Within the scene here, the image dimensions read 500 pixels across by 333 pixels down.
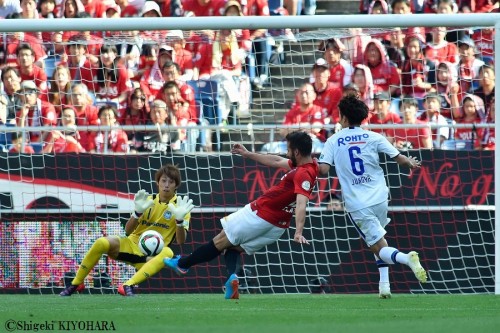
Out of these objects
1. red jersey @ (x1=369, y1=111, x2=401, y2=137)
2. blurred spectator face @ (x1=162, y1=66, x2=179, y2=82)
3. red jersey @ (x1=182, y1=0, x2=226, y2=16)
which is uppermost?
red jersey @ (x1=182, y1=0, x2=226, y2=16)

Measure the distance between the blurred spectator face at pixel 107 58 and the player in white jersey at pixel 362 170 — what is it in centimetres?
427

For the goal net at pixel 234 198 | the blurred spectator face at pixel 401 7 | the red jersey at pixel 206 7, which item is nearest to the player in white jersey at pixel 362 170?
the goal net at pixel 234 198

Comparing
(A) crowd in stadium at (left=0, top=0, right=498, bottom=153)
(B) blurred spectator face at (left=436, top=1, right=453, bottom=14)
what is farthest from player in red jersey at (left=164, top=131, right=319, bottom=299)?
(B) blurred spectator face at (left=436, top=1, right=453, bottom=14)

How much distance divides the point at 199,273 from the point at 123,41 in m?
2.69

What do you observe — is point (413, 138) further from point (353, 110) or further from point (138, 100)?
point (353, 110)

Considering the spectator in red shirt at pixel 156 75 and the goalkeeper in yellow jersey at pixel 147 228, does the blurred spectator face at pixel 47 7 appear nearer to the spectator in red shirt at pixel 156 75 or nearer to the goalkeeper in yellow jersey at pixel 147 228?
the spectator in red shirt at pixel 156 75

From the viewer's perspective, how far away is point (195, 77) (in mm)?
13242

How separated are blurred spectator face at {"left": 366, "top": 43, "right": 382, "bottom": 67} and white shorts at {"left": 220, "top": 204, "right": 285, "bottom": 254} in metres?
4.21

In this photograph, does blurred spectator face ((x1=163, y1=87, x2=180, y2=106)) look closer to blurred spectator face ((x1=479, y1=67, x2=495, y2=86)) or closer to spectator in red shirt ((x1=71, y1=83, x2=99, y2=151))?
spectator in red shirt ((x1=71, y1=83, x2=99, y2=151))

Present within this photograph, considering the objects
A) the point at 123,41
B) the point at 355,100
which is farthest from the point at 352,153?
the point at 123,41

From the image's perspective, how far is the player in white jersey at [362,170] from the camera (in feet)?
32.7

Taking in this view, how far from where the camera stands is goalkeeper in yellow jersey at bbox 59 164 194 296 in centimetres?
1028

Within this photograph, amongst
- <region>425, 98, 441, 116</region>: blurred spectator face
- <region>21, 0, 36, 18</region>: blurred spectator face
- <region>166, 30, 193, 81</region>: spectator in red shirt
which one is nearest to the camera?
<region>166, 30, 193, 81</region>: spectator in red shirt

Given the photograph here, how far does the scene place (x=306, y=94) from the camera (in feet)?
43.7
